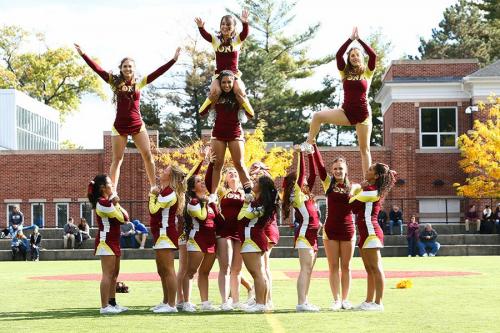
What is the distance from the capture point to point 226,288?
15.1 meters

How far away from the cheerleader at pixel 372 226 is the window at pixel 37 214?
1531 inches

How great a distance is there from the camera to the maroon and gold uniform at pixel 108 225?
14445mm

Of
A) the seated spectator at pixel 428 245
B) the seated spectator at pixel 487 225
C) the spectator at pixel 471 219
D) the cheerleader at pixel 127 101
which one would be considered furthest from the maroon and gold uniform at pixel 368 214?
the spectator at pixel 471 219

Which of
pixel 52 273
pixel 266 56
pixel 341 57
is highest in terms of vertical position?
pixel 266 56

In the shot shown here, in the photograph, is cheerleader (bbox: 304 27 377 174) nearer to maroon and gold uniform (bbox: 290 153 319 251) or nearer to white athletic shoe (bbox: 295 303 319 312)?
maroon and gold uniform (bbox: 290 153 319 251)

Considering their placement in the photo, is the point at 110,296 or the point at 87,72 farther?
the point at 87,72

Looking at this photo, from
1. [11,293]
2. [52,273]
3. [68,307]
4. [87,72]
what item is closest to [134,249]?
[52,273]

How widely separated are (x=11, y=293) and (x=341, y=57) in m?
7.48

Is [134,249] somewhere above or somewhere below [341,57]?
below

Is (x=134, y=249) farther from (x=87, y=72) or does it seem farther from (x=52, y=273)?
(x=87, y=72)

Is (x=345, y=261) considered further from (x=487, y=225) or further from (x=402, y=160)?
(x=402, y=160)

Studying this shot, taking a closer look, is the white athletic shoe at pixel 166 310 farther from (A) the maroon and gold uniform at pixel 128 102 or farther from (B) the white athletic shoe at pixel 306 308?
(A) the maroon and gold uniform at pixel 128 102

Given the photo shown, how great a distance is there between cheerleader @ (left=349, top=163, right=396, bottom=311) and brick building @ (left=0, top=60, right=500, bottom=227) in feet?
126

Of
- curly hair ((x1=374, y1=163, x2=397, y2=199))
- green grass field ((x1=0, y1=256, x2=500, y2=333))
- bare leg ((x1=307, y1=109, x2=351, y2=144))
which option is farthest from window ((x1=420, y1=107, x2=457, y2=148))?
curly hair ((x1=374, y1=163, x2=397, y2=199))
